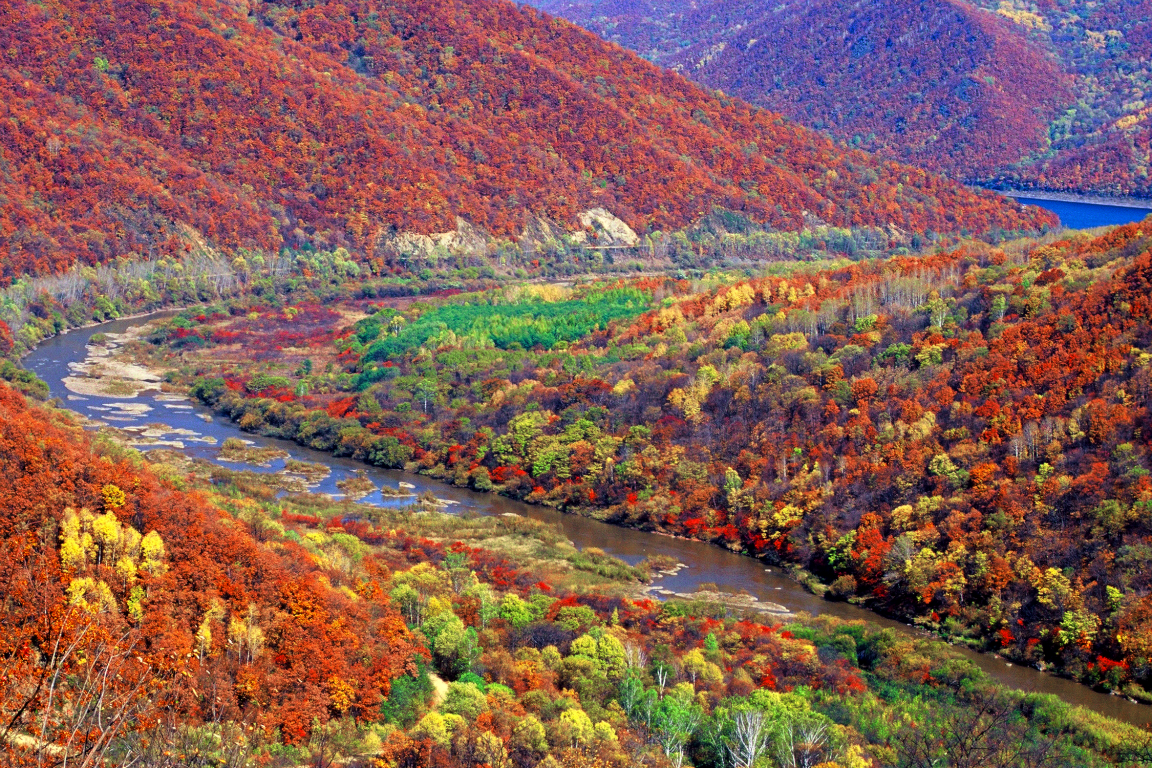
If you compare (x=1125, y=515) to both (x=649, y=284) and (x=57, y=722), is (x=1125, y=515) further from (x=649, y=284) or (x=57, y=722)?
(x=649, y=284)

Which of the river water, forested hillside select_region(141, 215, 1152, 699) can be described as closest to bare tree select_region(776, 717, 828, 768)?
the river water

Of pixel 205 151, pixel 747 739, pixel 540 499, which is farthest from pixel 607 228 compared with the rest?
pixel 747 739

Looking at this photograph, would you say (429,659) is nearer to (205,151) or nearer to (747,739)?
(747,739)

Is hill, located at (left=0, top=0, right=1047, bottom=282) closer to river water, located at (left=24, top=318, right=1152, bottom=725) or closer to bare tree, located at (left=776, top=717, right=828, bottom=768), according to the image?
river water, located at (left=24, top=318, right=1152, bottom=725)

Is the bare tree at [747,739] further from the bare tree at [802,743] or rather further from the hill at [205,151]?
the hill at [205,151]

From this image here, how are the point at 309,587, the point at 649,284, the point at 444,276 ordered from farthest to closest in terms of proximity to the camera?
1. the point at 444,276
2. the point at 649,284
3. the point at 309,587

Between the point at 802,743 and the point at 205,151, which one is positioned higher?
the point at 205,151

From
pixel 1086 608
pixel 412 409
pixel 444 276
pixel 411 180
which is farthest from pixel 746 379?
pixel 411 180
